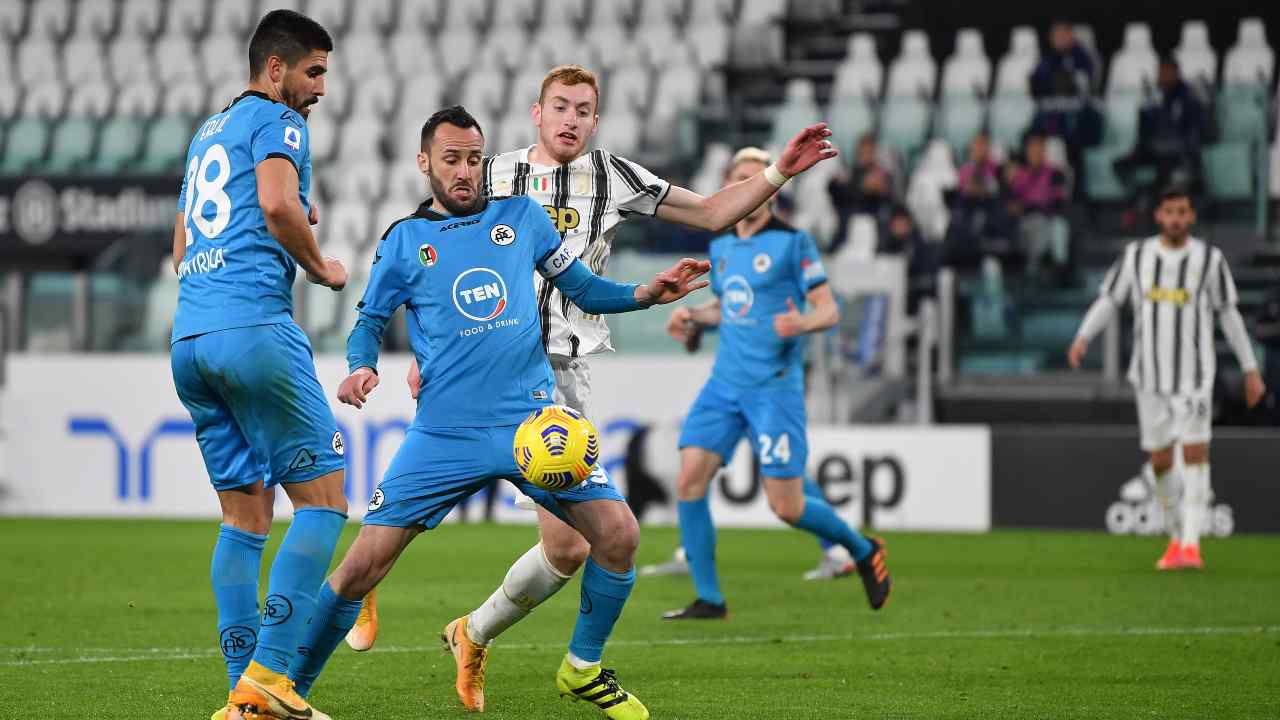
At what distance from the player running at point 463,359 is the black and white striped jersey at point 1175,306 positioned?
6467 millimetres

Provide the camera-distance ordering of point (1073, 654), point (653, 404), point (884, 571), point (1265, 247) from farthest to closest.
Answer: point (1265, 247) → point (653, 404) → point (884, 571) → point (1073, 654)

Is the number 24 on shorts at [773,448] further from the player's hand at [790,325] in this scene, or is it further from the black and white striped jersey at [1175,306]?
the black and white striped jersey at [1175,306]

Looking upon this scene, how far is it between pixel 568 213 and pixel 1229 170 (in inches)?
448

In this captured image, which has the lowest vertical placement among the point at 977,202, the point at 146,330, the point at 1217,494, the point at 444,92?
the point at 1217,494

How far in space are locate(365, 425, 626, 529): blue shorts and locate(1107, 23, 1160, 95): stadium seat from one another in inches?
537

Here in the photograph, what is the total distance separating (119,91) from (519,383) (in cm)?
1846

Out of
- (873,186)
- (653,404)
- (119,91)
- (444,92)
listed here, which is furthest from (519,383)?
(119,91)

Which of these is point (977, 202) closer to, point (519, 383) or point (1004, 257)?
point (1004, 257)

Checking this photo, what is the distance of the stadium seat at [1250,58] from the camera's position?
17.0m

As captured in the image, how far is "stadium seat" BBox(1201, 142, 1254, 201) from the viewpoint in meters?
15.9

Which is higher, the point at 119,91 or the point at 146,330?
the point at 119,91

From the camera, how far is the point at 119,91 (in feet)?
73.5

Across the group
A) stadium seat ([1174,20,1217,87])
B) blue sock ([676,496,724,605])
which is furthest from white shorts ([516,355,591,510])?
Answer: stadium seat ([1174,20,1217,87])

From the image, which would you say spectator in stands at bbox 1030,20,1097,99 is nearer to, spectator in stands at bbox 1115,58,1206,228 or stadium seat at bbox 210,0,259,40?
spectator in stands at bbox 1115,58,1206,228
